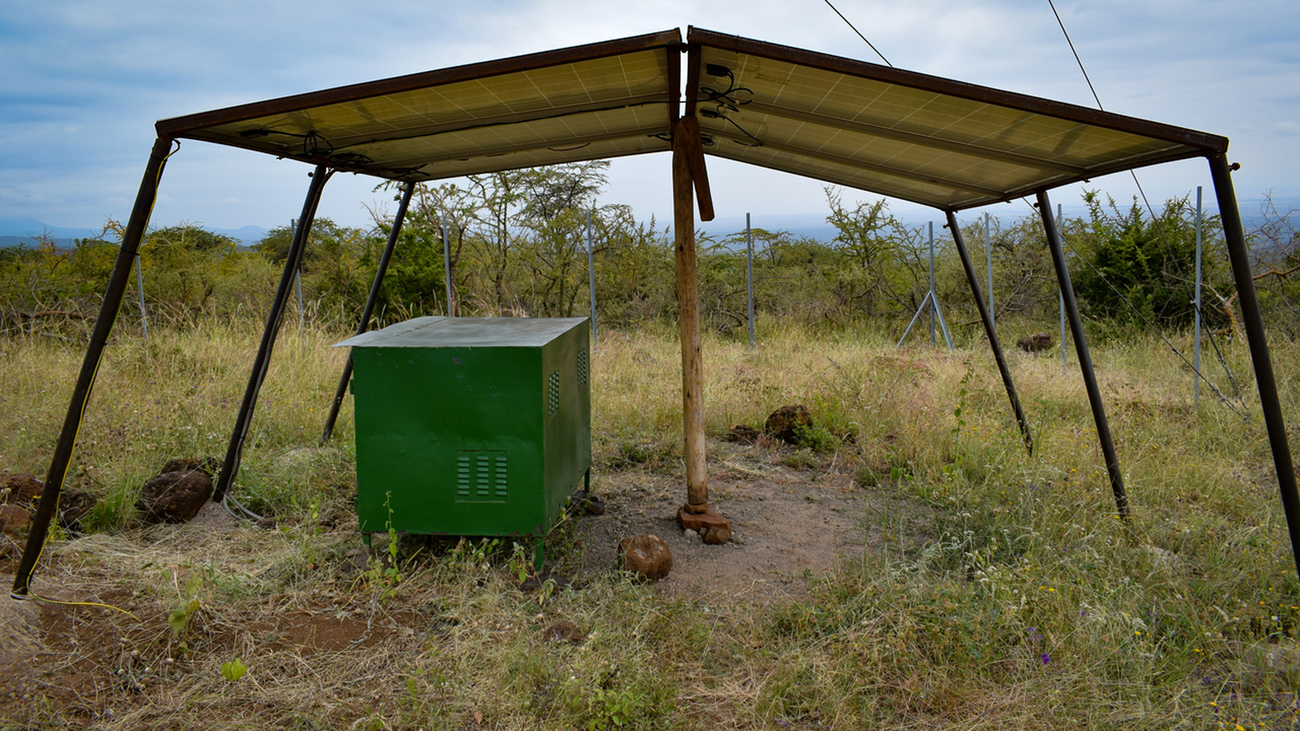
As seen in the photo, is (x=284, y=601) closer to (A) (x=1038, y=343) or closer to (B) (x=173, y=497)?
(B) (x=173, y=497)

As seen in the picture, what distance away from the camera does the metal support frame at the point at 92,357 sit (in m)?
3.19

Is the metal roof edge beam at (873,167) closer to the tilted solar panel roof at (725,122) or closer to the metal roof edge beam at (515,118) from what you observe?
the tilted solar panel roof at (725,122)

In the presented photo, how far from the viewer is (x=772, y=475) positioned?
5336 millimetres

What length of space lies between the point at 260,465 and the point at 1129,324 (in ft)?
36.6

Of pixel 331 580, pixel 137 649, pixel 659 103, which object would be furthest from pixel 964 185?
pixel 137 649

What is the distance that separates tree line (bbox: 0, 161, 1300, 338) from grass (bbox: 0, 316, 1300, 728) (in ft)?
18.3

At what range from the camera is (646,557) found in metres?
3.57

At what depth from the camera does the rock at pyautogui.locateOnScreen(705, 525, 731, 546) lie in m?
4.07

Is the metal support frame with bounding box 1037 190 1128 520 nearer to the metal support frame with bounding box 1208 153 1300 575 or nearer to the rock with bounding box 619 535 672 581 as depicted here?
the metal support frame with bounding box 1208 153 1300 575

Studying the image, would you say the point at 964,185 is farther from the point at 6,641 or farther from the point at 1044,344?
the point at 1044,344

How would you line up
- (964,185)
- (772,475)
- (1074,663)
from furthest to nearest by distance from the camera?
1. (772,475)
2. (964,185)
3. (1074,663)

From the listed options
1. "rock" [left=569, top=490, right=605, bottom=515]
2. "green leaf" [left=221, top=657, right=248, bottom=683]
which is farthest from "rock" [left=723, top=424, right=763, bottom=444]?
"green leaf" [left=221, top=657, right=248, bottom=683]

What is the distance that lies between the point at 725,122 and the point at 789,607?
275 cm

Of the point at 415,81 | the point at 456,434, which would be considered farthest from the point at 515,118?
the point at 456,434
